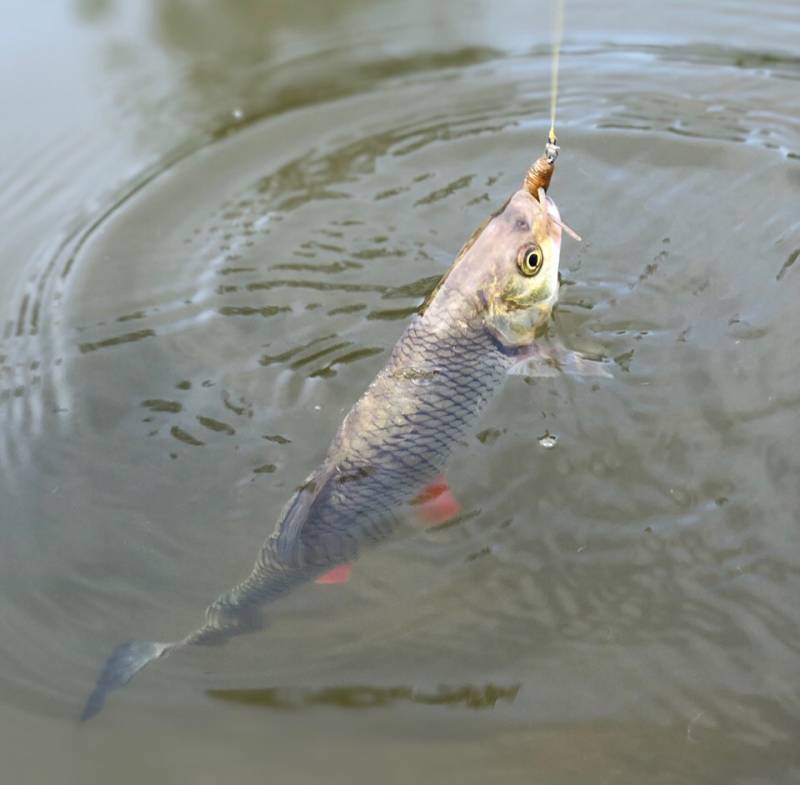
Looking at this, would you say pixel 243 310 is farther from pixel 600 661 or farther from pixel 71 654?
pixel 600 661

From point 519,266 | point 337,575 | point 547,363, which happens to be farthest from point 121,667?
point 519,266

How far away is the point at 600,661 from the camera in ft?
11.1

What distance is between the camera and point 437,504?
374 centimetres

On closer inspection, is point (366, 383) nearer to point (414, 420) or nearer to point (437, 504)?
point (437, 504)

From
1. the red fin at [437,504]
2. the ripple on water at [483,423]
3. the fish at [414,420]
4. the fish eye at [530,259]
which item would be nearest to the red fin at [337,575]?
the fish at [414,420]

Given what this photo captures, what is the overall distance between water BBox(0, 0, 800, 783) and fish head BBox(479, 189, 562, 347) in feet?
1.94

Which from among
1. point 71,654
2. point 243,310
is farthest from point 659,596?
point 243,310

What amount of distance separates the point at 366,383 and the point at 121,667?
1669 mm

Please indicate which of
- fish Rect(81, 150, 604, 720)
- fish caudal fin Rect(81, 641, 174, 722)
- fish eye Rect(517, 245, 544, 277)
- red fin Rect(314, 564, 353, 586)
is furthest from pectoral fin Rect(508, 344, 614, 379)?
fish caudal fin Rect(81, 641, 174, 722)

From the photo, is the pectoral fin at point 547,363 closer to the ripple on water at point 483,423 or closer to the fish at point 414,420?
the fish at point 414,420

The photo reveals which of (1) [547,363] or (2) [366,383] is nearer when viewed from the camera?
(1) [547,363]

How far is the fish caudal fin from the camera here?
138 inches

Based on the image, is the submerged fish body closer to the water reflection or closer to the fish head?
the fish head

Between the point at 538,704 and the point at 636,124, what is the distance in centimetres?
376
